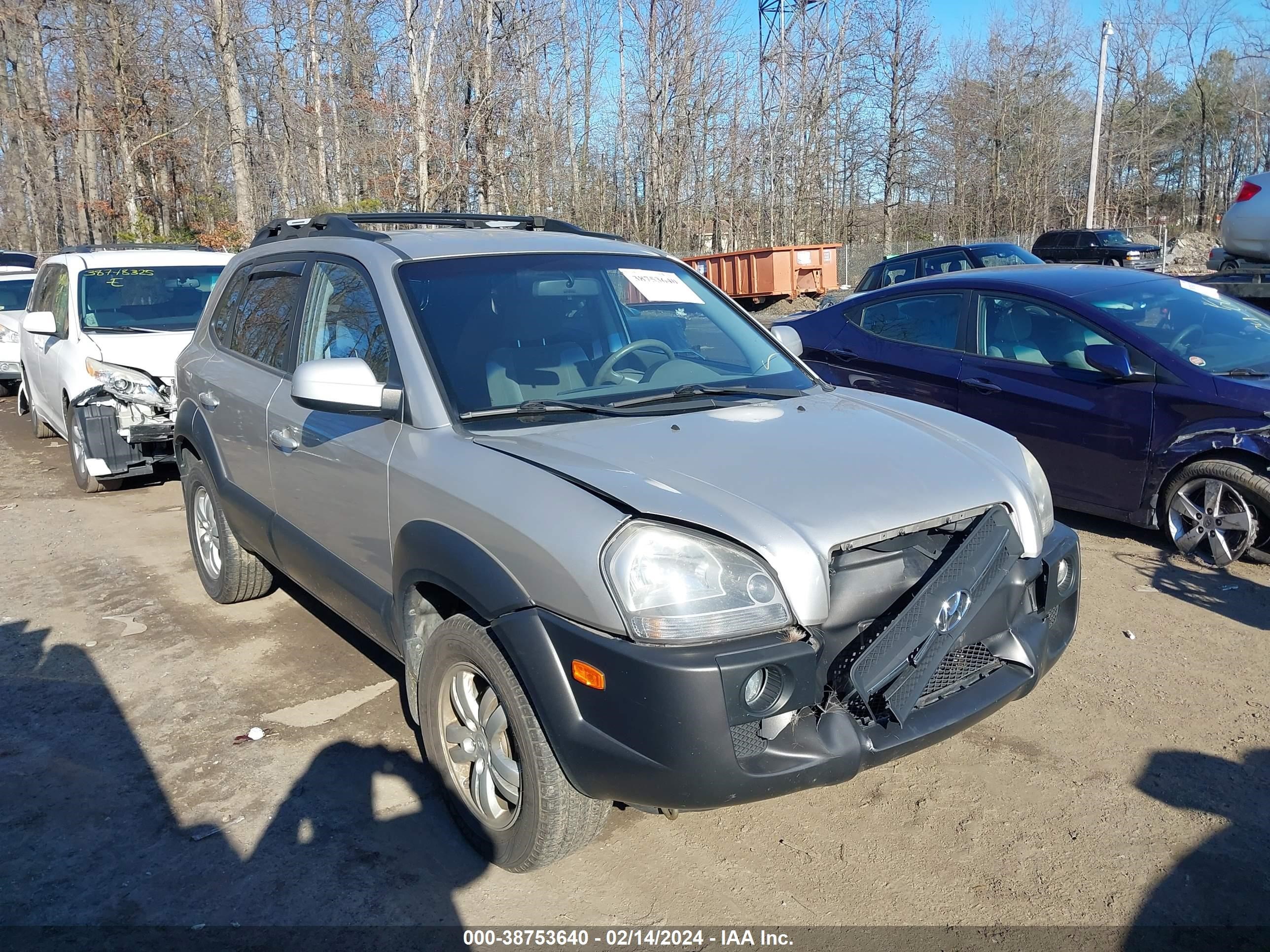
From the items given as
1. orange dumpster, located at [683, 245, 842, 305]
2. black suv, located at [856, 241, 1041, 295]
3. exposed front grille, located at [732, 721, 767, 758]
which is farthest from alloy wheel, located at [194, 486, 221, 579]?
orange dumpster, located at [683, 245, 842, 305]

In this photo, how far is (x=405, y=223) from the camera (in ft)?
15.4

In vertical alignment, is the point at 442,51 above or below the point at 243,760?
above

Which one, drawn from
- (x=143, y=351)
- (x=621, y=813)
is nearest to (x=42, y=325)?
(x=143, y=351)

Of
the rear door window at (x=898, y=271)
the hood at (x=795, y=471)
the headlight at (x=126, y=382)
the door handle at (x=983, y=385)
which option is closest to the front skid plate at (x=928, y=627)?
the hood at (x=795, y=471)

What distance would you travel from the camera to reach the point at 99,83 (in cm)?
2658

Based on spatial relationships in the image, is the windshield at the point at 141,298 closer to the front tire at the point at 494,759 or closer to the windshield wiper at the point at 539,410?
the windshield wiper at the point at 539,410

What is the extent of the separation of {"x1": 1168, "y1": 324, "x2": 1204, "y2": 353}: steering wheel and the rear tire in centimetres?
520

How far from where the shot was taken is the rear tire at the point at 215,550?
202 inches

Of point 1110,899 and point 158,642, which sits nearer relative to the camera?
point 1110,899

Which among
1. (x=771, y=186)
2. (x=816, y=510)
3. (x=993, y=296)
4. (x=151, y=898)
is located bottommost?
(x=151, y=898)

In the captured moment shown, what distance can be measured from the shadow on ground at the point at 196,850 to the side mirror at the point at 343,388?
1348 millimetres

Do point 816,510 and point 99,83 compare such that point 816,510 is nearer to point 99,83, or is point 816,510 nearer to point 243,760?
point 243,760

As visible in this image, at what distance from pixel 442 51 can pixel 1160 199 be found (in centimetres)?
4416

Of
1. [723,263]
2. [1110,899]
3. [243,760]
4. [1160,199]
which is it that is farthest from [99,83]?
[1160,199]
